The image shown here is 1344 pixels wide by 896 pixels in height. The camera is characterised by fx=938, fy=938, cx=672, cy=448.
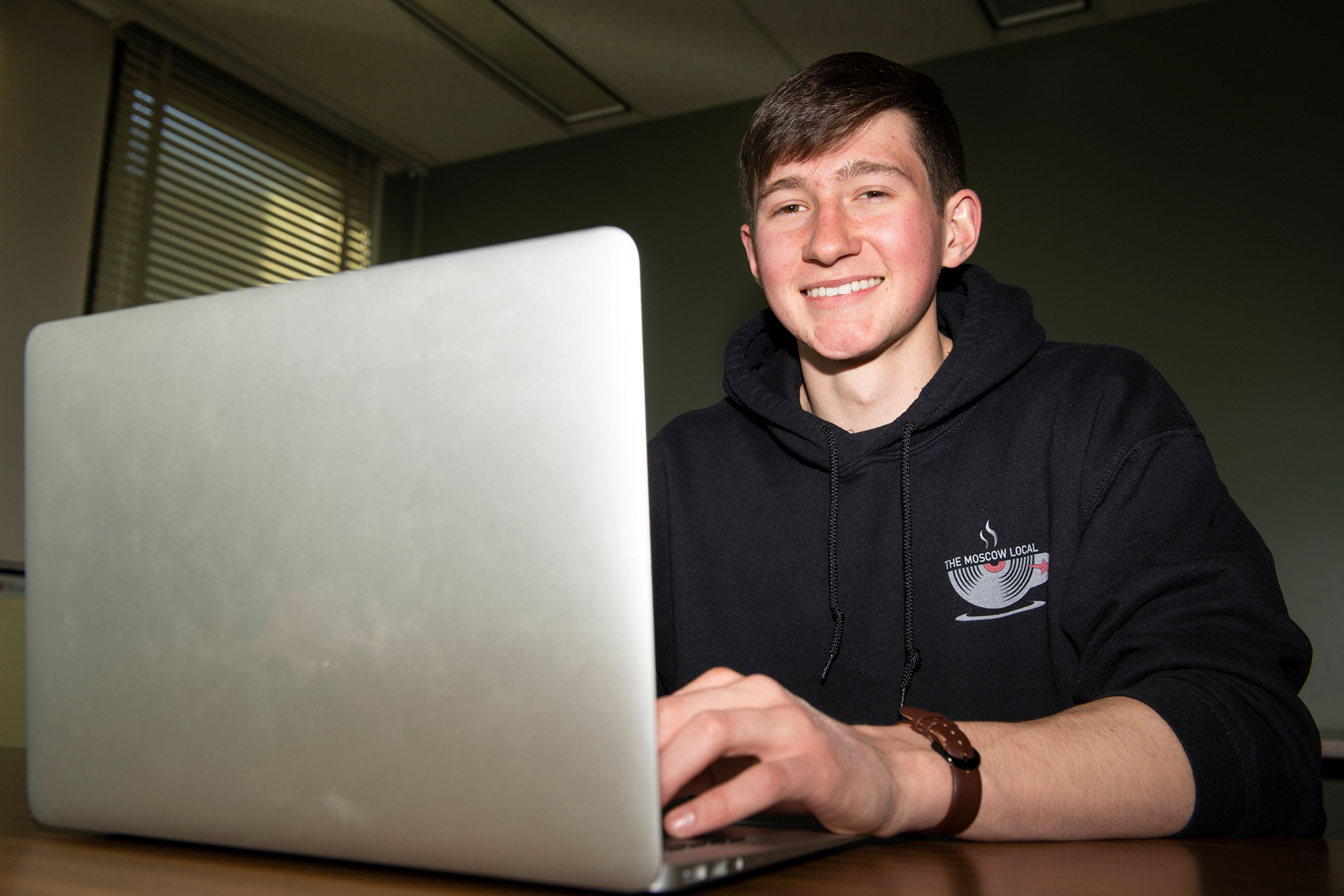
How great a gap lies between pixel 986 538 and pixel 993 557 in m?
0.02

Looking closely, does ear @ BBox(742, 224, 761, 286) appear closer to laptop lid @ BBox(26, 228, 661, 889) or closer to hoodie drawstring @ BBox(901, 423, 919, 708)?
hoodie drawstring @ BBox(901, 423, 919, 708)

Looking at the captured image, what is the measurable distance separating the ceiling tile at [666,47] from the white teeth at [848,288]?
161 cm

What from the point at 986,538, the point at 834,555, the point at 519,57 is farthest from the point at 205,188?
the point at 986,538

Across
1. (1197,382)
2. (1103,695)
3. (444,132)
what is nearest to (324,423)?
(1103,695)

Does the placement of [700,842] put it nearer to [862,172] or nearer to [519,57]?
[862,172]

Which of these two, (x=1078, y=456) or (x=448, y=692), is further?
(x=1078, y=456)

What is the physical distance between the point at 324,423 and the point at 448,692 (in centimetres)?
14

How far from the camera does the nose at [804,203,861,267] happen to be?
1.20 metres

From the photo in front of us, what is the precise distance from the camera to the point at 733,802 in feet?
1.42

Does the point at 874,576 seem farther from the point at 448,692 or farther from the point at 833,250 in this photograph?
the point at 448,692

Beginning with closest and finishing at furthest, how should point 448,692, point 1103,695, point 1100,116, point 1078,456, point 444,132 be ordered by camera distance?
point 448,692
point 1103,695
point 1078,456
point 1100,116
point 444,132

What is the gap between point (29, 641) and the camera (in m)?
0.52

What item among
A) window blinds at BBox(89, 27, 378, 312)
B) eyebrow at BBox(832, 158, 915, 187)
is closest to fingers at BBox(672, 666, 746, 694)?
eyebrow at BBox(832, 158, 915, 187)

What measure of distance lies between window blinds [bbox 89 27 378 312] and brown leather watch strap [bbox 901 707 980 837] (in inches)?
109
